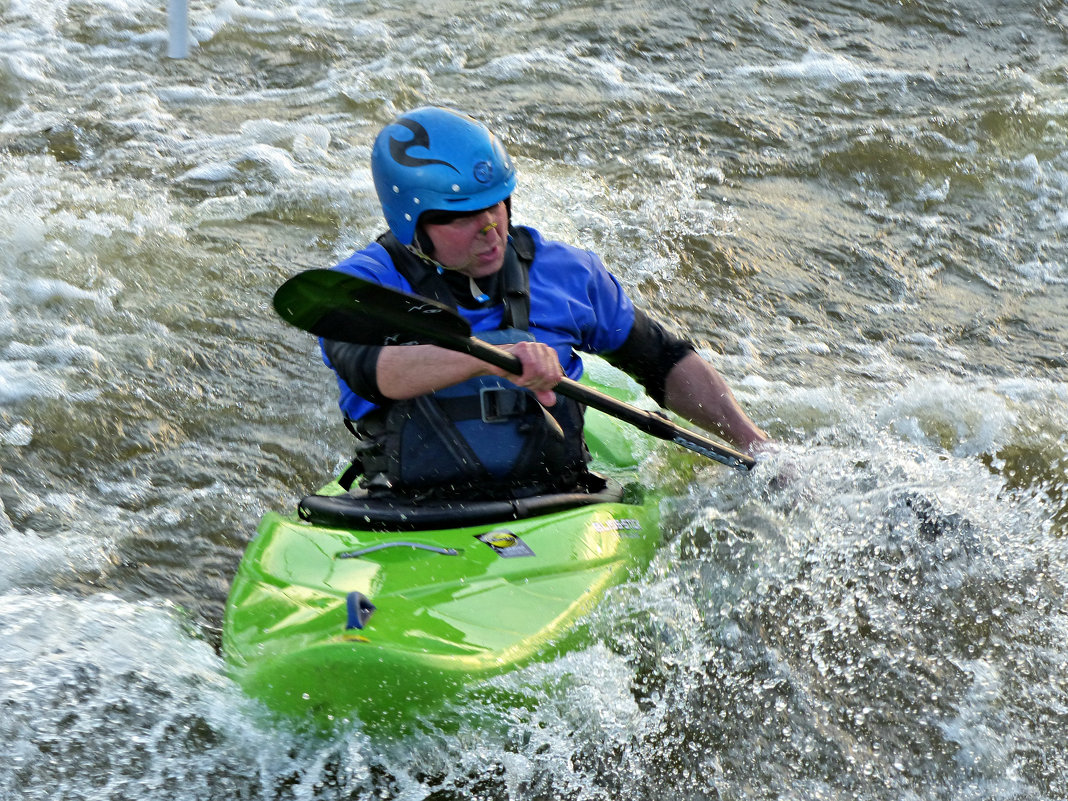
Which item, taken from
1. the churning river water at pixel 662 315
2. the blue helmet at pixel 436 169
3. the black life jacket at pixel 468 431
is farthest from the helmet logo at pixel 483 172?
the churning river water at pixel 662 315

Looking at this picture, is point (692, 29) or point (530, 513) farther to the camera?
point (692, 29)

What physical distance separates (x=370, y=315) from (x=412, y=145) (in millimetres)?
555

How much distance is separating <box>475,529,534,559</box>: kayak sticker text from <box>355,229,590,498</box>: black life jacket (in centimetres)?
20

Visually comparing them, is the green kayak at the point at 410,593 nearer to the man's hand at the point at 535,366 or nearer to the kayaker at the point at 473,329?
the kayaker at the point at 473,329

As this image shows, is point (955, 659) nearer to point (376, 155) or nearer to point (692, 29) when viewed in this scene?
point (376, 155)

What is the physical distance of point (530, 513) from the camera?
324cm

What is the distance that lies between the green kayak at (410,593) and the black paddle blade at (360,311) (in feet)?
1.71

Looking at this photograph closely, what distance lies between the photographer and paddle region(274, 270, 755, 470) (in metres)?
2.85

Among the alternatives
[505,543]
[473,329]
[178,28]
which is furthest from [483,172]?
[178,28]

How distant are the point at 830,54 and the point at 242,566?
6.73 m

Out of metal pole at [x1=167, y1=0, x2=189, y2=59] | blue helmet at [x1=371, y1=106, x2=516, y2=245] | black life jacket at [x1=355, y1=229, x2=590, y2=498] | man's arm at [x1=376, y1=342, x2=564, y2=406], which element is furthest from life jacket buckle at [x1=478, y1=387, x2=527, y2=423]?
metal pole at [x1=167, y1=0, x2=189, y2=59]

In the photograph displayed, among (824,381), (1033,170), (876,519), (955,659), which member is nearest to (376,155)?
(876,519)

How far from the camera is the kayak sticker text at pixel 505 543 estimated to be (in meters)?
3.05

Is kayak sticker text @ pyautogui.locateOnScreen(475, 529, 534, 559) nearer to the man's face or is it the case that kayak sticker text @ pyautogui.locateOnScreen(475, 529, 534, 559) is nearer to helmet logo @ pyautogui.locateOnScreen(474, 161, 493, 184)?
the man's face
